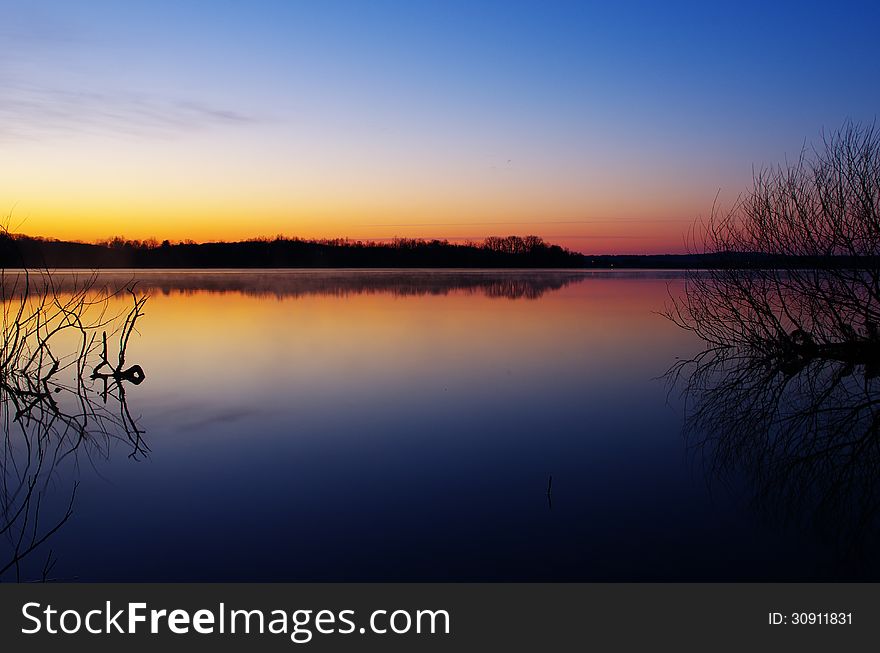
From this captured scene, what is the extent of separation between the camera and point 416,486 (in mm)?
6156

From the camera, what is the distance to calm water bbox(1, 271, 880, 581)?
4.50 meters

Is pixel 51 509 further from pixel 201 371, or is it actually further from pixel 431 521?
pixel 201 371

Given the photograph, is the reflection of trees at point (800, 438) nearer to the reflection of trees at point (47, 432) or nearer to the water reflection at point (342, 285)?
the reflection of trees at point (47, 432)

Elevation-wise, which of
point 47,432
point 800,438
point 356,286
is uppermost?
point 356,286

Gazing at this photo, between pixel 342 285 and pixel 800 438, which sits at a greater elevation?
pixel 342 285

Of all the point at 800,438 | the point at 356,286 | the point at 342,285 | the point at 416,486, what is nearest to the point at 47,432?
the point at 416,486

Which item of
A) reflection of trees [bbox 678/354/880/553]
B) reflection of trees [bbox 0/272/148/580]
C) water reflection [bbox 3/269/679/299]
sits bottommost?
reflection of trees [bbox 0/272/148/580]

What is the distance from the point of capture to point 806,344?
13.5 m

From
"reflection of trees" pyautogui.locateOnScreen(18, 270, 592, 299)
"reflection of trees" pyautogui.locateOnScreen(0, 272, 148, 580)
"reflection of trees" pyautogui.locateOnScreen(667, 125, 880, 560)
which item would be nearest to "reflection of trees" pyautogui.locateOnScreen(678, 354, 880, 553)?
"reflection of trees" pyautogui.locateOnScreen(667, 125, 880, 560)

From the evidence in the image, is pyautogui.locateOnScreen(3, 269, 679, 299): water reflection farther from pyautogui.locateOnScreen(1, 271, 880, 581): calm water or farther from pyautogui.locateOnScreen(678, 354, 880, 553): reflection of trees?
pyautogui.locateOnScreen(678, 354, 880, 553): reflection of trees

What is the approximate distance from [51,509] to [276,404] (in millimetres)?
4463

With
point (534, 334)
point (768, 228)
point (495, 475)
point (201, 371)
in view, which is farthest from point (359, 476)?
point (534, 334)

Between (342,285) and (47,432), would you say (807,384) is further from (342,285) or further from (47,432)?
(342,285)

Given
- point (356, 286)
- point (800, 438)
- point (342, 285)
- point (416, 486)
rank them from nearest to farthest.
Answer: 1. point (416, 486)
2. point (800, 438)
3. point (356, 286)
4. point (342, 285)
